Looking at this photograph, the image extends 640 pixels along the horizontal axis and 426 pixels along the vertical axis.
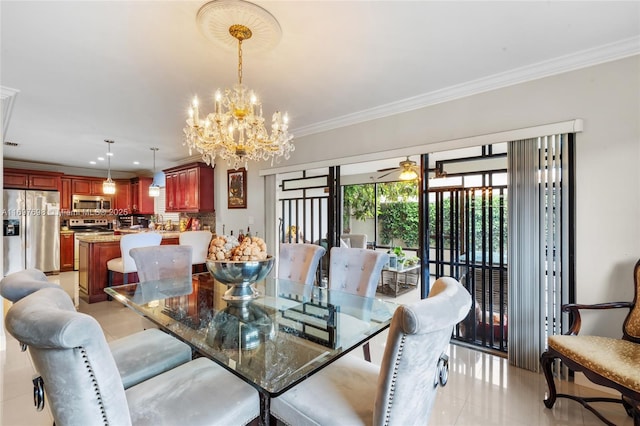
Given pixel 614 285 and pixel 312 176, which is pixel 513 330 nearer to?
pixel 614 285

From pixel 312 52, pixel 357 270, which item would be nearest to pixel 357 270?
pixel 357 270

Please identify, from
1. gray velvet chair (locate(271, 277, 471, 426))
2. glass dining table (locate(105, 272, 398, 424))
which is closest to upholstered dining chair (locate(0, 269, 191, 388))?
glass dining table (locate(105, 272, 398, 424))

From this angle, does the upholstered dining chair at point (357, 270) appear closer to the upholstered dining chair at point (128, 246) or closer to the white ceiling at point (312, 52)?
the white ceiling at point (312, 52)

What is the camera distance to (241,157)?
2.24 metres

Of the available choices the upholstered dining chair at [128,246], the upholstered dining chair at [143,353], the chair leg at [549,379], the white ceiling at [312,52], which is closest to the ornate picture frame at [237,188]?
the upholstered dining chair at [128,246]

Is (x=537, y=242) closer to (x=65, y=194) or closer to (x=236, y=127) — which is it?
(x=236, y=127)

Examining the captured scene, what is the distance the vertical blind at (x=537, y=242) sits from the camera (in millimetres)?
2252

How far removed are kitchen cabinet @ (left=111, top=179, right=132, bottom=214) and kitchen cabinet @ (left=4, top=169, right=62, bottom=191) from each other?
1.28 m

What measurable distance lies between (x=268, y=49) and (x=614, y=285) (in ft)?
9.78

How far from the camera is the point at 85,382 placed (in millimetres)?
871

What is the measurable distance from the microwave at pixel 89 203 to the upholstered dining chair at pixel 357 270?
24.1ft

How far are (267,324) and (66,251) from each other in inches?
289

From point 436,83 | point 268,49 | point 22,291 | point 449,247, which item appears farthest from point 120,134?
point 449,247

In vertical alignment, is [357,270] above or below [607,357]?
above
